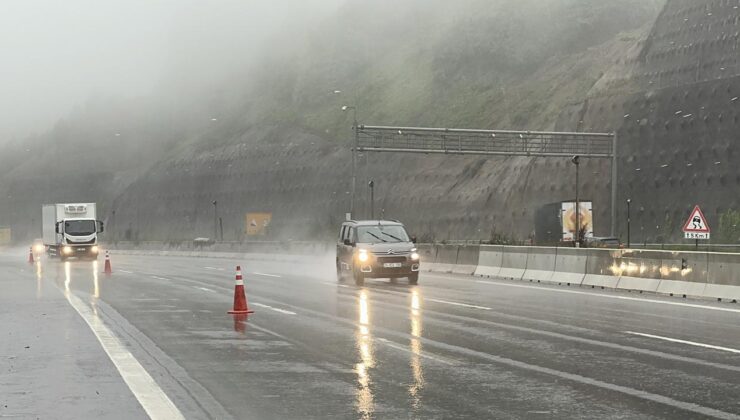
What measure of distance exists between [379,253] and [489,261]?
615cm

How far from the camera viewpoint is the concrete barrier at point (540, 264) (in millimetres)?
29781

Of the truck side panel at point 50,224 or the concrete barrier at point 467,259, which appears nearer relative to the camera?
the concrete barrier at point 467,259

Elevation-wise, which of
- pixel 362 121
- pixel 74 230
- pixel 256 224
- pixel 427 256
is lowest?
pixel 427 256

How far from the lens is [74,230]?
6159 cm

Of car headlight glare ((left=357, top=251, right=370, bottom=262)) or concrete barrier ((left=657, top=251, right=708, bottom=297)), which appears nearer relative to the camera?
concrete barrier ((left=657, top=251, right=708, bottom=297))

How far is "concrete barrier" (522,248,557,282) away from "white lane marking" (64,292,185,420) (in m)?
15.6

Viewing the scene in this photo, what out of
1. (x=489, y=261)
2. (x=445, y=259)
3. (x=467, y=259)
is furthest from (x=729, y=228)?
(x=489, y=261)

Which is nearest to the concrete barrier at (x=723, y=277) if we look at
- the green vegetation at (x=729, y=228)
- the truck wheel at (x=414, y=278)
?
the truck wheel at (x=414, y=278)

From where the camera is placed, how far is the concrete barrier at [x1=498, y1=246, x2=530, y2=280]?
31500 mm

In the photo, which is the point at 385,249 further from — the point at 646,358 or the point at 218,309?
the point at 646,358

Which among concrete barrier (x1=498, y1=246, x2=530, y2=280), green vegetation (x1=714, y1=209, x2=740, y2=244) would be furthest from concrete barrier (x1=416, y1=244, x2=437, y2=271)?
green vegetation (x1=714, y1=209, x2=740, y2=244)

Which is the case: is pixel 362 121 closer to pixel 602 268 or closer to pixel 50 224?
pixel 50 224

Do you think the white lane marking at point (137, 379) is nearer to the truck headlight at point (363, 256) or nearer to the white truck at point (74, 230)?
the truck headlight at point (363, 256)

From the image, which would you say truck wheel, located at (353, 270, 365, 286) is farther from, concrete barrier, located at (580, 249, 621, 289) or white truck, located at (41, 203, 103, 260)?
white truck, located at (41, 203, 103, 260)
